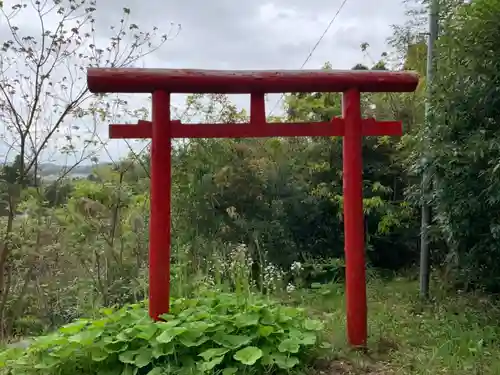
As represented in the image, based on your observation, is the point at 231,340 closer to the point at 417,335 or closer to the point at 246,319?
the point at 246,319

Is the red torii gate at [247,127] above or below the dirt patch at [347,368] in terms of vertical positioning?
above

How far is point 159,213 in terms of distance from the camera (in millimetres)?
3232

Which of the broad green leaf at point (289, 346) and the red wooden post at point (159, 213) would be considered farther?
the red wooden post at point (159, 213)

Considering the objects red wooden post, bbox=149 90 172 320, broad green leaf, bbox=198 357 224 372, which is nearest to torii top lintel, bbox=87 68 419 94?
red wooden post, bbox=149 90 172 320

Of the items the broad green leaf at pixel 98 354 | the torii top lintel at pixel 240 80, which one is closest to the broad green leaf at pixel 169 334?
the broad green leaf at pixel 98 354

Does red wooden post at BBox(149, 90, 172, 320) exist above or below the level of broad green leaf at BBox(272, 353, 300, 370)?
above

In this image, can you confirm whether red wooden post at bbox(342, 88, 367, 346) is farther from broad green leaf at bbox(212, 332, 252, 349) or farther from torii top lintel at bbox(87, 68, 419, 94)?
broad green leaf at bbox(212, 332, 252, 349)

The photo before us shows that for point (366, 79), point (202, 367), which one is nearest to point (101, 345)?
point (202, 367)

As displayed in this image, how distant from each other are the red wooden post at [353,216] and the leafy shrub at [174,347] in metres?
0.36

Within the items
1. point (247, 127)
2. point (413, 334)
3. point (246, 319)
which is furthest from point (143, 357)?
point (413, 334)

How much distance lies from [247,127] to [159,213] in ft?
2.54

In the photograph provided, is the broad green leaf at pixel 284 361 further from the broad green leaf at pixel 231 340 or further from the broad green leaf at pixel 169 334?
the broad green leaf at pixel 169 334

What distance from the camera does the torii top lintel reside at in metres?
3.12

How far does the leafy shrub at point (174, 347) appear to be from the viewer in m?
2.80
